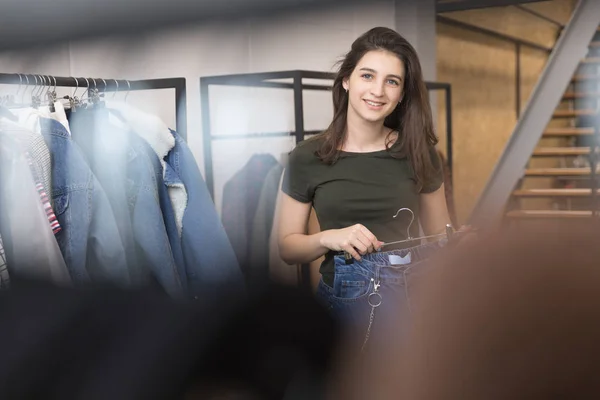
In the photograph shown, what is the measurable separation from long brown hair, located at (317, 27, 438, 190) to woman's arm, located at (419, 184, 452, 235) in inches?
1.3

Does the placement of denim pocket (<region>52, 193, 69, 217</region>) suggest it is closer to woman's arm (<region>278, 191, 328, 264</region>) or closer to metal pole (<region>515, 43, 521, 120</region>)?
woman's arm (<region>278, 191, 328, 264</region>)

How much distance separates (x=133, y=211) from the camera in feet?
3.52

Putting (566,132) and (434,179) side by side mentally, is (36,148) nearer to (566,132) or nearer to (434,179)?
(434,179)

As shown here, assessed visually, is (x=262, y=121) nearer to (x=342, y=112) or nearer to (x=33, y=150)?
(x=342, y=112)

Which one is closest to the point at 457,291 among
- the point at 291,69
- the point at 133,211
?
the point at 133,211

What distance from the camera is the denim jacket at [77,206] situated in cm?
88

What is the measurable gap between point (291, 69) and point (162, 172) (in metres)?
0.80

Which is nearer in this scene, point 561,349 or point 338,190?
point 561,349

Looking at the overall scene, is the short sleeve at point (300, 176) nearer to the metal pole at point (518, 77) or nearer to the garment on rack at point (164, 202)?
the garment on rack at point (164, 202)

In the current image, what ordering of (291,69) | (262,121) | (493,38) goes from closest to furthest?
(291,69), (262,121), (493,38)

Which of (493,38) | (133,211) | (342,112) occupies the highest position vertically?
(493,38)

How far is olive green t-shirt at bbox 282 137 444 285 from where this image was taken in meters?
0.93

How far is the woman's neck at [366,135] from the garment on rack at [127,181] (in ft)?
0.96

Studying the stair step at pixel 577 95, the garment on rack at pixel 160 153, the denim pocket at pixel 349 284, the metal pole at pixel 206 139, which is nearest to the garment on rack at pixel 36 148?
the garment on rack at pixel 160 153
